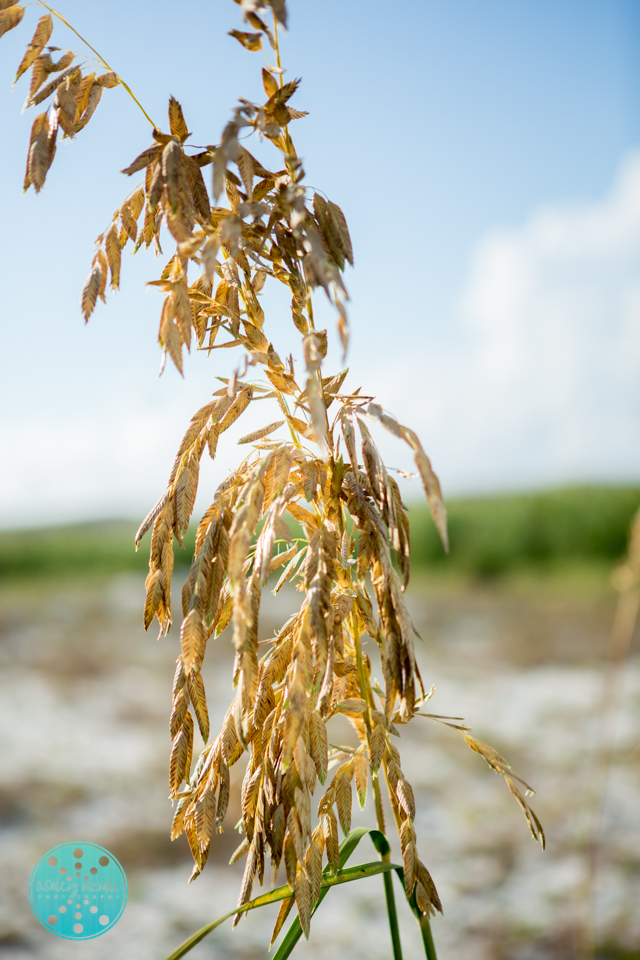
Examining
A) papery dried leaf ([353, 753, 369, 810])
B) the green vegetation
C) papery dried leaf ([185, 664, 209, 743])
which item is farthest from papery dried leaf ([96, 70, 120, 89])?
the green vegetation

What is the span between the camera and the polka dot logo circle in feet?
1.79

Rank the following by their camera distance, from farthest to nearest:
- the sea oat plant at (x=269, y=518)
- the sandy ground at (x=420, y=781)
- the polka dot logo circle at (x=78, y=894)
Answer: the sandy ground at (x=420, y=781) < the polka dot logo circle at (x=78, y=894) < the sea oat plant at (x=269, y=518)

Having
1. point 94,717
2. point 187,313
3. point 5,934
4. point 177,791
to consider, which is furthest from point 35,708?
point 187,313

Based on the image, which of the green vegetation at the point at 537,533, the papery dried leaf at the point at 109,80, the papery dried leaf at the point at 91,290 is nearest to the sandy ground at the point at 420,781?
the green vegetation at the point at 537,533

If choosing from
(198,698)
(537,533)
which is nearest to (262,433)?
(198,698)

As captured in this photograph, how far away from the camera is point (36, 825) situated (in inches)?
76.2

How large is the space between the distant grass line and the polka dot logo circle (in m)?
3.00

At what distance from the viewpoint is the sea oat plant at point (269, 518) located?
384mm

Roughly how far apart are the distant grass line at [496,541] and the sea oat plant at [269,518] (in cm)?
315

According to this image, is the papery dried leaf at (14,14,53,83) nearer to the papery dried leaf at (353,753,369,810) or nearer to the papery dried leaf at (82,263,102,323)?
the papery dried leaf at (82,263,102,323)

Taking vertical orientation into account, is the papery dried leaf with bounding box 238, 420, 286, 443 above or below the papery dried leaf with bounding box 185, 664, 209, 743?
above

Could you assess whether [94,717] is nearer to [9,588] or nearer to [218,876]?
[218,876]

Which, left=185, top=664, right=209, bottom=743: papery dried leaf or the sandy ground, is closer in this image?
left=185, top=664, right=209, bottom=743: papery dried leaf

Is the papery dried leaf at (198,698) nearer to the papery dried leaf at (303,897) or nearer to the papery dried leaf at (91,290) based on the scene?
the papery dried leaf at (303,897)
